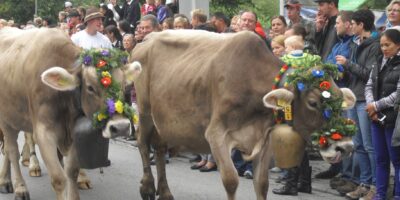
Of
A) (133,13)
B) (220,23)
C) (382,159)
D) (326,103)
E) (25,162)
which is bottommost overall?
(25,162)

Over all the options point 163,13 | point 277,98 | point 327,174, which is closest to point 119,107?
point 277,98

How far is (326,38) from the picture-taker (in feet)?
28.9

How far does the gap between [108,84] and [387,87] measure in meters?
2.86

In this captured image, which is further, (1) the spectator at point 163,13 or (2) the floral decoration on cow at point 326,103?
(1) the spectator at point 163,13

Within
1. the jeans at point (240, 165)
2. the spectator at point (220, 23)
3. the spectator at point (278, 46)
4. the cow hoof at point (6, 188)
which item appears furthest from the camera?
the spectator at point (220, 23)

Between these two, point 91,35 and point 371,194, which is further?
point 91,35

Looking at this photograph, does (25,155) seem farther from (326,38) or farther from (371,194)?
(371,194)

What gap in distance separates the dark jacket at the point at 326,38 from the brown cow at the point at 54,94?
317cm

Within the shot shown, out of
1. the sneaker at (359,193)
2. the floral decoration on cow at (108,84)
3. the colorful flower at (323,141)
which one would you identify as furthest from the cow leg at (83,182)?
the colorful flower at (323,141)

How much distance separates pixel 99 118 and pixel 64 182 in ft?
2.72

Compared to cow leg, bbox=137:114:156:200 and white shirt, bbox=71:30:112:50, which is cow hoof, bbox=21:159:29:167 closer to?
white shirt, bbox=71:30:112:50

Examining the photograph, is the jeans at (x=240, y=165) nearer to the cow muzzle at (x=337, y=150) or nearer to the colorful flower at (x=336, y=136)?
the cow muzzle at (x=337, y=150)

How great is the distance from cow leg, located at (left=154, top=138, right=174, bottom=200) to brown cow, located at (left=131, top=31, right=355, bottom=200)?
5 cm

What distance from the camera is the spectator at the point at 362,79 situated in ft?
24.5
